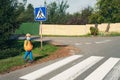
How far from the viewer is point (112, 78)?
27.7ft

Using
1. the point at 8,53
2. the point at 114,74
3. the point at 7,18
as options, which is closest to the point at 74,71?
the point at 114,74

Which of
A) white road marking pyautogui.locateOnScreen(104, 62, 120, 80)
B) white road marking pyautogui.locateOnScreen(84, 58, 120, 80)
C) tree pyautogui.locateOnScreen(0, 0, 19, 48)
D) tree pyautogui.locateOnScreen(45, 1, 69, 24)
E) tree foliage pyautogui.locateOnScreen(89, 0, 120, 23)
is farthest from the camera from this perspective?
tree pyautogui.locateOnScreen(45, 1, 69, 24)

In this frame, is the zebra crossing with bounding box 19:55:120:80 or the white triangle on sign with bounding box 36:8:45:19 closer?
the zebra crossing with bounding box 19:55:120:80

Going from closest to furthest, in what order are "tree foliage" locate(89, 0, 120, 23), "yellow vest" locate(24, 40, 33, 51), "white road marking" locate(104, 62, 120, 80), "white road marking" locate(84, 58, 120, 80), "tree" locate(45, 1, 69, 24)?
"white road marking" locate(104, 62, 120, 80) → "white road marking" locate(84, 58, 120, 80) → "yellow vest" locate(24, 40, 33, 51) → "tree foliage" locate(89, 0, 120, 23) → "tree" locate(45, 1, 69, 24)

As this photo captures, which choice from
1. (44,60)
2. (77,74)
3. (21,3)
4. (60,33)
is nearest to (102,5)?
(60,33)

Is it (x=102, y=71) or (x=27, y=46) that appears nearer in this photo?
(x=102, y=71)

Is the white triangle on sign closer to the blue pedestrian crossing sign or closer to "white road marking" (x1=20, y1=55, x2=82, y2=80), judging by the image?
the blue pedestrian crossing sign

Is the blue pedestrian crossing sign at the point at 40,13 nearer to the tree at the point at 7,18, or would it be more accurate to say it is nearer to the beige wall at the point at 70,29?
the tree at the point at 7,18

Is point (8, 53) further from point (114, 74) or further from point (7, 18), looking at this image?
point (114, 74)

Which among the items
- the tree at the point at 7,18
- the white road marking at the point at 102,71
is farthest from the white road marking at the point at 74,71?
the tree at the point at 7,18

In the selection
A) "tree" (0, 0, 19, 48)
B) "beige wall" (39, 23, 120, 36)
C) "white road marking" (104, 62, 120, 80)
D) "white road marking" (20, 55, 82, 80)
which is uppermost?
"tree" (0, 0, 19, 48)

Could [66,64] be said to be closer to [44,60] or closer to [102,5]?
[44,60]

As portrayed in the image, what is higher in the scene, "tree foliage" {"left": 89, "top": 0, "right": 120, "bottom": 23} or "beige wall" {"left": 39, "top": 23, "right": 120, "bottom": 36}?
"tree foliage" {"left": 89, "top": 0, "right": 120, "bottom": 23}

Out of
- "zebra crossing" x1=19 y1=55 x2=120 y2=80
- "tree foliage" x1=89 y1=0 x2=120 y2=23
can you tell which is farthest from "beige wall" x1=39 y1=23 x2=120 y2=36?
"zebra crossing" x1=19 y1=55 x2=120 y2=80
